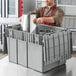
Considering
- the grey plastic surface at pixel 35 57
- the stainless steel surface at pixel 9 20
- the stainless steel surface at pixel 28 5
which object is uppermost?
the stainless steel surface at pixel 28 5

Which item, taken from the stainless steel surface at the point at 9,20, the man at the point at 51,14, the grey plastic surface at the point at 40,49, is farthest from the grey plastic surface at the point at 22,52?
the stainless steel surface at the point at 9,20

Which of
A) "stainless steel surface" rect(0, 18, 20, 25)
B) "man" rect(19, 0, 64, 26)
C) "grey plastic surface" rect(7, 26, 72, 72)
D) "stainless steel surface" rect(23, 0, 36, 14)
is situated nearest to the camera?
"grey plastic surface" rect(7, 26, 72, 72)

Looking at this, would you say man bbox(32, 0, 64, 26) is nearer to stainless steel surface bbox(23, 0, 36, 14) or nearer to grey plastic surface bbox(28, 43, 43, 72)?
grey plastic surface bbox(28, 43, 43, 72)

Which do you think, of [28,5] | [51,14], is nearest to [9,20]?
[28,5]

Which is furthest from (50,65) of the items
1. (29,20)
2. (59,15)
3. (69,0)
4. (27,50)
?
(69,0)

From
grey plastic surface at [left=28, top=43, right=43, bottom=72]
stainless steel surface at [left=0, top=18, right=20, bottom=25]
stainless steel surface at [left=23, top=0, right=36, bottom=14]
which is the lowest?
grey plastic surface at [left=28, top=43, right=43, bottom=72]

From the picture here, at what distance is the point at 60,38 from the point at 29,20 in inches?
10.6

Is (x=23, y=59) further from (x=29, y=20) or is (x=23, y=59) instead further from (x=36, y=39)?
(x=29, y=20)

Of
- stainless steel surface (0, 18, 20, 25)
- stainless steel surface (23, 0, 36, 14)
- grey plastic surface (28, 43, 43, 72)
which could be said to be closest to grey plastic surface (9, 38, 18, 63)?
grey plastic surface (28, 43, 43, 72)

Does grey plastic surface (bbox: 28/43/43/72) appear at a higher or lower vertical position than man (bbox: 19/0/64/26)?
lower

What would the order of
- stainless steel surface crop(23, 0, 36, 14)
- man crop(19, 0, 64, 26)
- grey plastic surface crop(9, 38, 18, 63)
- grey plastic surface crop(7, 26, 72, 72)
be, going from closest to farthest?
grey plastic surface crop(7, 26, 72, 72), grey plastic surface crop(9, 38, 18, 63), man crop(19, 0, 64, 26), stainless steel surface crop(23, 0, 36, 14)

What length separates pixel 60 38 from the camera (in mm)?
1164

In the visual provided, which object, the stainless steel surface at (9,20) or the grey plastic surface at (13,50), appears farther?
the stainless steel surface at (9,20)

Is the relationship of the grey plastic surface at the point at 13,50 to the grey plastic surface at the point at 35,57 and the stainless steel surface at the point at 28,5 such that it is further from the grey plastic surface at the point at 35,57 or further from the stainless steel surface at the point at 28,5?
the stainless steel surface at the point at 28,5
